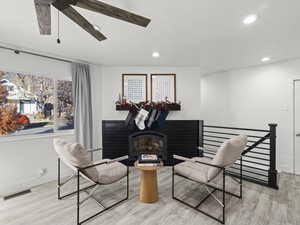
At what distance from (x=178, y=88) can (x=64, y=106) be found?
2.59m

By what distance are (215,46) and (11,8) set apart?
2.74 metres

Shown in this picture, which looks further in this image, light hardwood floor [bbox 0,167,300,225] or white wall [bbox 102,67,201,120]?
white wall [bbox 102,67,201,120]

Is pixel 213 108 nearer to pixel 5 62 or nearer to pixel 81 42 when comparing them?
pixel 81 42

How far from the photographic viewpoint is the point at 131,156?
343 cm

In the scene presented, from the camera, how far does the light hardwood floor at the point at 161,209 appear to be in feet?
6.10

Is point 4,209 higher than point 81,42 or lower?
lower

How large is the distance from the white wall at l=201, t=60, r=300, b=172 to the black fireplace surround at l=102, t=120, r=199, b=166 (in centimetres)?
→ 133

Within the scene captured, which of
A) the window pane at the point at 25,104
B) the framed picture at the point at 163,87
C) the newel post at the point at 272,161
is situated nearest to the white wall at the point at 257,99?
the newel post at the point at 272,161

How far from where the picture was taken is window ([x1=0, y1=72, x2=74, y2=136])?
250cm

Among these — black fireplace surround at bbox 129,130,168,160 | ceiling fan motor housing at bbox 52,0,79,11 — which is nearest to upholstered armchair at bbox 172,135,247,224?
black fireplace surround at bbox 129,130,168,160

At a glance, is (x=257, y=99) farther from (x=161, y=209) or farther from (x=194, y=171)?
(x=161, y=209)

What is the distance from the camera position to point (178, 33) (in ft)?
6.89

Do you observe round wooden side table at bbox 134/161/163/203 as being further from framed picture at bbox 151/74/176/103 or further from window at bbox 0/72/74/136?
window at bbox 0/72/74/136

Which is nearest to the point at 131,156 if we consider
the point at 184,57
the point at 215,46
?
the point at 184,57
